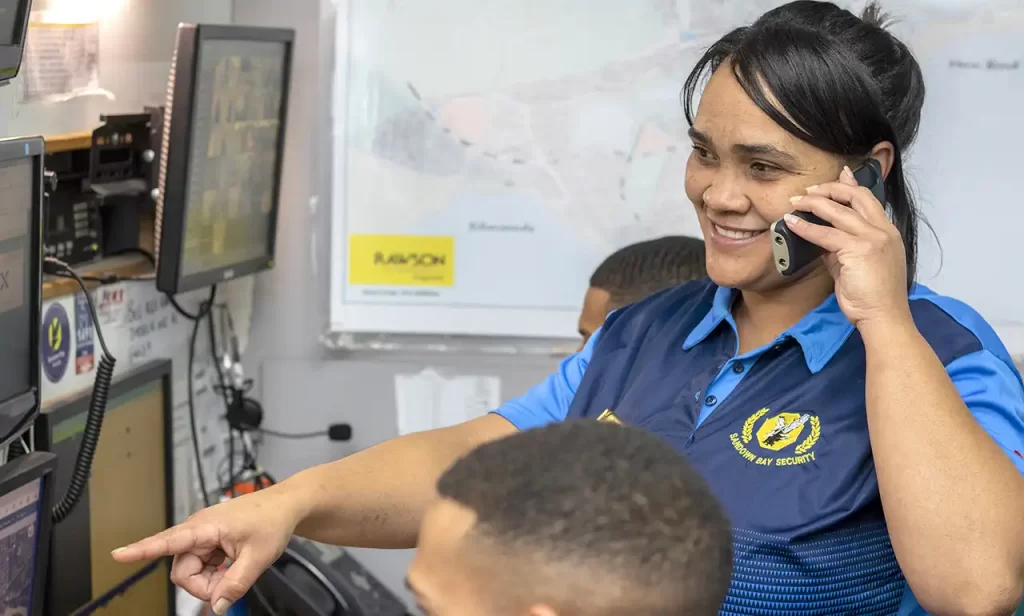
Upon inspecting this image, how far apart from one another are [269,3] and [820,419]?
1.71 meters

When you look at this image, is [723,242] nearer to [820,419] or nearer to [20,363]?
[820,419]

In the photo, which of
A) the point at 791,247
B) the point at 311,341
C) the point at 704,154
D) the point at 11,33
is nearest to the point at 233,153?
the point at 311,341

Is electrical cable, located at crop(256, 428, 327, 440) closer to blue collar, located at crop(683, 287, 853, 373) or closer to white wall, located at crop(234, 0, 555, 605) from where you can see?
white wall, located at crop(234, 0, 555, 605)

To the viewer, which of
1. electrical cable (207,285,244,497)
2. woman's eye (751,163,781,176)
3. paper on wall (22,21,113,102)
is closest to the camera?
woman's eye (751,163,781,176)

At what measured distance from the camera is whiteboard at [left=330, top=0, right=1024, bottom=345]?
7.89 feet

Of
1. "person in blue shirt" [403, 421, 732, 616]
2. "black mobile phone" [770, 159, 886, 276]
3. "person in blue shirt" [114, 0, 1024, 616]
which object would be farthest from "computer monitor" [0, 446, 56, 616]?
"black mobile phone" [770, 159, 886, 276]

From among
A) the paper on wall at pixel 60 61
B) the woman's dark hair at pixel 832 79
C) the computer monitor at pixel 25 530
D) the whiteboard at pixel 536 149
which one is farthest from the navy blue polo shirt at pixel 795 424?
the whiteboard at pixel 536 149

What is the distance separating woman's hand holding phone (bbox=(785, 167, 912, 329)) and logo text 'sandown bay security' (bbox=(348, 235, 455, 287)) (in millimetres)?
1372

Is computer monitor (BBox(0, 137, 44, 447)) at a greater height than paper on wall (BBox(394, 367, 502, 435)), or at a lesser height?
greater

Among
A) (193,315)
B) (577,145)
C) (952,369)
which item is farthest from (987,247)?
(193,315)

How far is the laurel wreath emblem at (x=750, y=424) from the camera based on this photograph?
1174 mm

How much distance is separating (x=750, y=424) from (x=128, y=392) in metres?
1.15

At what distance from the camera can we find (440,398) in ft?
8.50

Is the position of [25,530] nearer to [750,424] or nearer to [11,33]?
[11,33]
